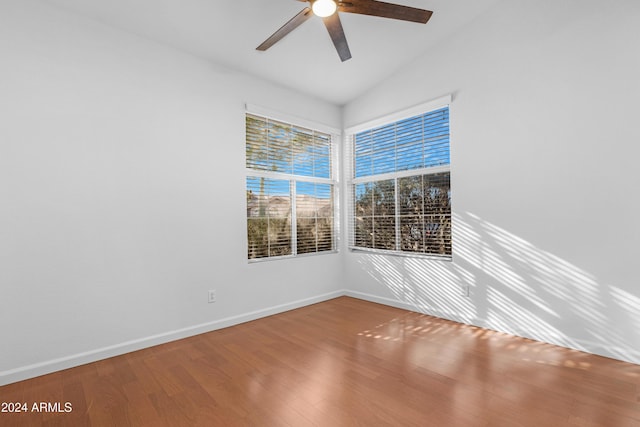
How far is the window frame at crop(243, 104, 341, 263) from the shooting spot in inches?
142

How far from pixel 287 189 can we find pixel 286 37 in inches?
65.3

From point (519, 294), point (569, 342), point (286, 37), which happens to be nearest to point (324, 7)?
point (286, 37)

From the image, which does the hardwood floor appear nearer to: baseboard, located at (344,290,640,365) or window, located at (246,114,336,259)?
baseboard, located at (344,290,640,365)

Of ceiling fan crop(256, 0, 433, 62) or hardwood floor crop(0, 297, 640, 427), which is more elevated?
ceiling fan crop(256, 0, 433, 62)

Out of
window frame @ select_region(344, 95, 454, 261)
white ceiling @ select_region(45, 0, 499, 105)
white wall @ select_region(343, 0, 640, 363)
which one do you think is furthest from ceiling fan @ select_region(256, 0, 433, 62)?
window frame @ select_region(344, 95, 454, 261)

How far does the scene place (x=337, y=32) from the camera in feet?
7.62

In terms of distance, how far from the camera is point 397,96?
3.93 meters

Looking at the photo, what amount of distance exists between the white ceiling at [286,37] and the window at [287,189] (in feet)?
2.12

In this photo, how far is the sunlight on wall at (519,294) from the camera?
2.50 m

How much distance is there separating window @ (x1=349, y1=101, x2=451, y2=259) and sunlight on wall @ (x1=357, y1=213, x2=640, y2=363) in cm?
25

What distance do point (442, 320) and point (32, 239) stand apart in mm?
3724

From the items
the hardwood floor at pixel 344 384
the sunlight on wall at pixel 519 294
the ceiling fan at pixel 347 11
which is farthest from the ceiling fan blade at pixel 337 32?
the hardwood floor at pixel 344 384

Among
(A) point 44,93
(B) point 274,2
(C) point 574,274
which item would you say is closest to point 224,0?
(B) point 274,2

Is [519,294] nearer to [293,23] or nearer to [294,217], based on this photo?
[294,217]
